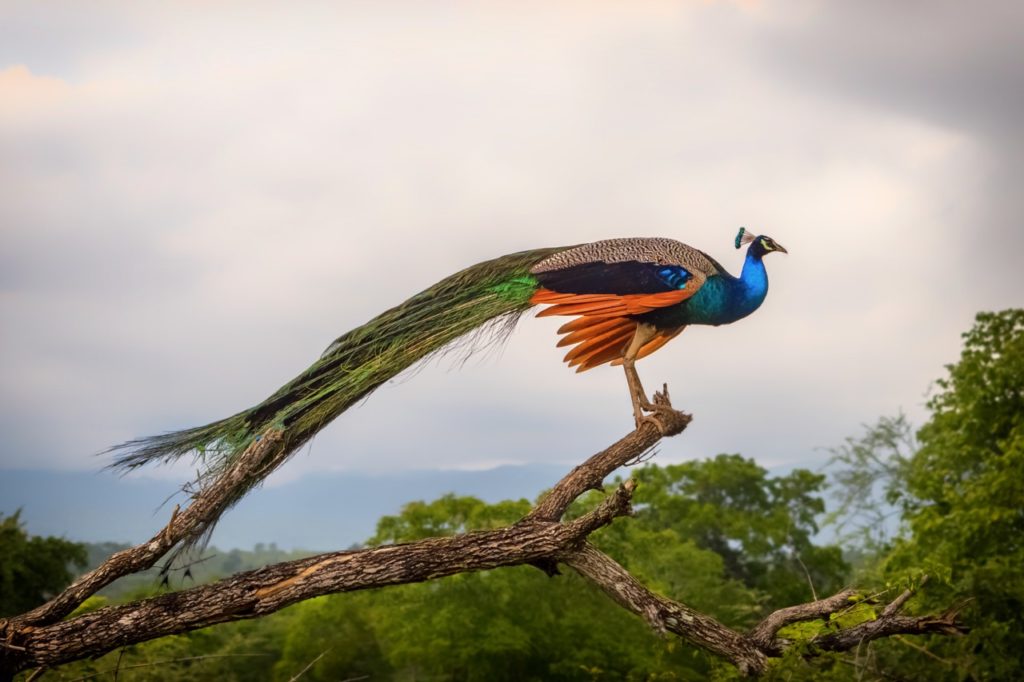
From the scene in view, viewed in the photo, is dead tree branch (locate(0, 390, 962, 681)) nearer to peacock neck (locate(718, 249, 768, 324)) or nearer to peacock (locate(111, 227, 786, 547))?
peacock (locate(111, 227, 786, 547))

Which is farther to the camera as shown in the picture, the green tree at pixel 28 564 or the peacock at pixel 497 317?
the green tree at pixel 28 564

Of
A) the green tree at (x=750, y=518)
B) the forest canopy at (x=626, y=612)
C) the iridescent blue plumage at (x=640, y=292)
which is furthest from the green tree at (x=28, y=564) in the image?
the iridescent blue plumage at (x=640, y=292)

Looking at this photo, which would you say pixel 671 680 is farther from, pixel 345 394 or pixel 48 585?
pixel 48 585

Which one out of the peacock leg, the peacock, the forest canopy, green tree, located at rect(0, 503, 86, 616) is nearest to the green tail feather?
the peacock

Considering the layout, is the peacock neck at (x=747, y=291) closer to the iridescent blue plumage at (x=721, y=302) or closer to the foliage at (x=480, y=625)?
the iridescent blue plumage at (x=721, y=302)

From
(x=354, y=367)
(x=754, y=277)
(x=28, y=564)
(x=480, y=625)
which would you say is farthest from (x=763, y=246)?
(x=28, y=564)

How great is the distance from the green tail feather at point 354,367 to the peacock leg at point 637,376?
3.25 feet

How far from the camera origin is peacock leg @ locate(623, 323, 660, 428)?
9.02 metres

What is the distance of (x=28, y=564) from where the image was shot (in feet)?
80.3

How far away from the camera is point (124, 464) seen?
8797mm

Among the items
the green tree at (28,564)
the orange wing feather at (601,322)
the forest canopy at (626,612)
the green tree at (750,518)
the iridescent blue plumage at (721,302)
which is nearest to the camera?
the orange wing feather at (601,322)

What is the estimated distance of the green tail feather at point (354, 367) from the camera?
27.4 feet

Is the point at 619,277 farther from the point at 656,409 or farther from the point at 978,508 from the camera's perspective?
the point at 978,508

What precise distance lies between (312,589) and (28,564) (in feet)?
61.9
